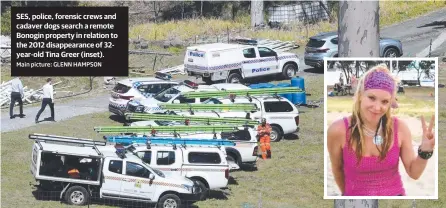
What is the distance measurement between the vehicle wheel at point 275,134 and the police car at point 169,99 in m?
2.15

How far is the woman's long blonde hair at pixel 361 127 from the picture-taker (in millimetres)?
4898

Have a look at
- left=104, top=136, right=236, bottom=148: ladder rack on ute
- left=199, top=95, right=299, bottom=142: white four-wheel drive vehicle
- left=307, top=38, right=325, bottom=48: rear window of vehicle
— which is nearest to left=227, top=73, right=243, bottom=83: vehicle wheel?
left=307, top=38, right=325, bottom=48: rear window of vehicle

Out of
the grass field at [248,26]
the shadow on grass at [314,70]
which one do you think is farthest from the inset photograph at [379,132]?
the grass field at [248,26]

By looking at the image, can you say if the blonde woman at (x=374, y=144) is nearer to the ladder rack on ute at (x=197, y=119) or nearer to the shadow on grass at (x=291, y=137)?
the ladder rack on ute at (x=197, y=119)

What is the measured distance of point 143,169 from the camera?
18.9m

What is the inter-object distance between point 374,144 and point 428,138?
53 cm

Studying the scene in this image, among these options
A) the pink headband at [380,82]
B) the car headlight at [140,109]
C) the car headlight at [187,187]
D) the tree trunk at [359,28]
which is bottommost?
the car headlight at [187,187]

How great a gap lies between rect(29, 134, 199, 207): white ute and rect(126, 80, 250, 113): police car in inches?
292

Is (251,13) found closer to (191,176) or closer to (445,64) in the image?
(445,64)

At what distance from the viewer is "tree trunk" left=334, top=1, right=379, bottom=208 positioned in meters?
4.02

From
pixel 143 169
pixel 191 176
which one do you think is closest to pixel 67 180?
pixel 143 169

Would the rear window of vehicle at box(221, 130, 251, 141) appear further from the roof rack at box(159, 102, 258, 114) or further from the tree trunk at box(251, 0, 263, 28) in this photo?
the tree trunk at box(251, 0, 263, 28)

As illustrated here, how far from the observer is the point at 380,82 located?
515 centimetres

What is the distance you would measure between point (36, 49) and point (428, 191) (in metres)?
24.7
